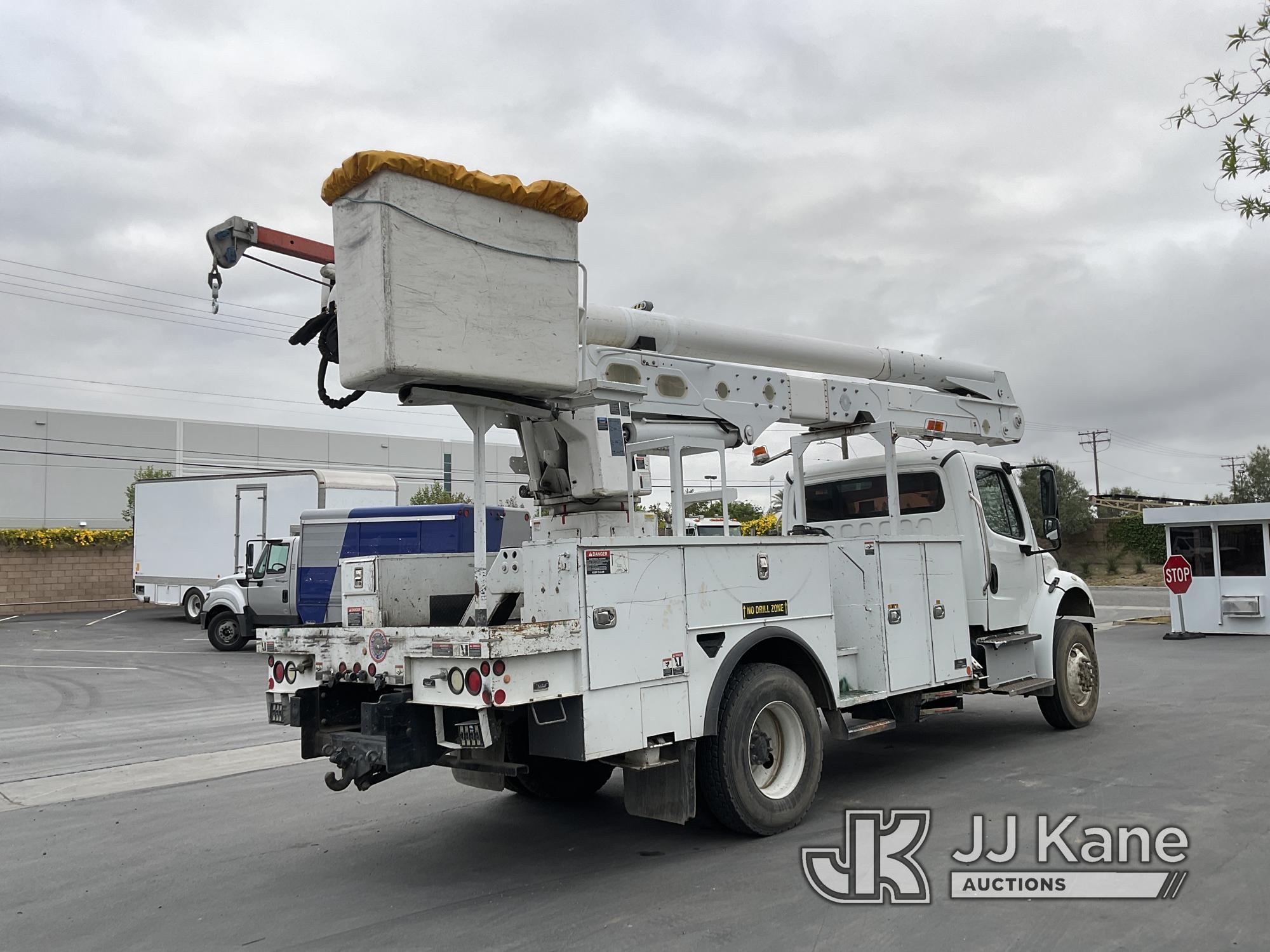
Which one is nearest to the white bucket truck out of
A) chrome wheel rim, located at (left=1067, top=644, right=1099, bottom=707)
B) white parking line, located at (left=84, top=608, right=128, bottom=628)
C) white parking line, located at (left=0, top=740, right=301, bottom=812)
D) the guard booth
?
chrome wheel rim, located at (left=1067, top=644, right=1099, bottom=707)

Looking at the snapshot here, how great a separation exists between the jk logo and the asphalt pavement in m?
0.10

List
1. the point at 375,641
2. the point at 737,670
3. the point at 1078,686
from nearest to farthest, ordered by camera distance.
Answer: the point at 375,641
the point at 737,670
the point at 1078,686

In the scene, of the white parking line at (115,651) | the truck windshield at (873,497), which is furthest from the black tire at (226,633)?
the truck windshield at (873,497)

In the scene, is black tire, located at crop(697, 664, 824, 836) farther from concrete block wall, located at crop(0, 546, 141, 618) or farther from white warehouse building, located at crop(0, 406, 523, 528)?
white warehouse building, located at crop(0, 406, 523, 528)

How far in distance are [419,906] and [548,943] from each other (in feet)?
3.16

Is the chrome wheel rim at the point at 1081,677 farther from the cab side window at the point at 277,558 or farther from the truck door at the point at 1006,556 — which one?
the cab side window at the point at 277,558

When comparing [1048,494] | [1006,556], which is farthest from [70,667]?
[1048,494]

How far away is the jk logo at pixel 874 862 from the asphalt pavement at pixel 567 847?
0.10 meters

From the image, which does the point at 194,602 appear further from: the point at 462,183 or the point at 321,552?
the point at 462,183

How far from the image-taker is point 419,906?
5.27 meters

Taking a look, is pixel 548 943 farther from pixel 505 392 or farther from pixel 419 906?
pixel 505 392

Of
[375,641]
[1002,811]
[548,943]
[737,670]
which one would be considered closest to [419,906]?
[548,943]

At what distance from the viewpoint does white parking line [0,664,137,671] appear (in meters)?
17.5

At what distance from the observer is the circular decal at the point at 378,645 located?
17.9 feet
